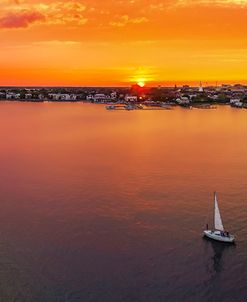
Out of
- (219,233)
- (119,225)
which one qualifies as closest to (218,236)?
(219,233)

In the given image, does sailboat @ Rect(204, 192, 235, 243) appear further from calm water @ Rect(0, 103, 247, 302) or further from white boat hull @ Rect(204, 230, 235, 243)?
calm water @ Rect(0, 103, 247, 302)

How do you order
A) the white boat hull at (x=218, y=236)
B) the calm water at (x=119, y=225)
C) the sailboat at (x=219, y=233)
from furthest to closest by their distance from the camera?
1. the sailboat at (x=219, y=233)
2. the white boat hull at (x=218, y=236)
3. the calm water at (x=119, y=225)

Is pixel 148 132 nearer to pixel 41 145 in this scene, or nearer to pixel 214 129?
pixel 214 129

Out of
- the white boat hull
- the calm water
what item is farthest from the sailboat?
the calm water

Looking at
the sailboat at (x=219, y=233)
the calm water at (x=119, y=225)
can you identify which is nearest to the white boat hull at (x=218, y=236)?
the sailboat at (x=219, y=233)

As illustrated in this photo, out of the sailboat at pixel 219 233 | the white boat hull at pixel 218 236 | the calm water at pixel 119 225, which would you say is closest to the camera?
Answer: the calm water at pixel 119 225

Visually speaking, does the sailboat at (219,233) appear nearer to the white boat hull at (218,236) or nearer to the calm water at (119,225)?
the white boat hull at (218,236)

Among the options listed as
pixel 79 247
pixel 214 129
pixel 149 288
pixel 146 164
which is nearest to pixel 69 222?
pixel 79 247

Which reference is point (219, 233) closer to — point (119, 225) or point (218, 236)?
point (218, 236)
